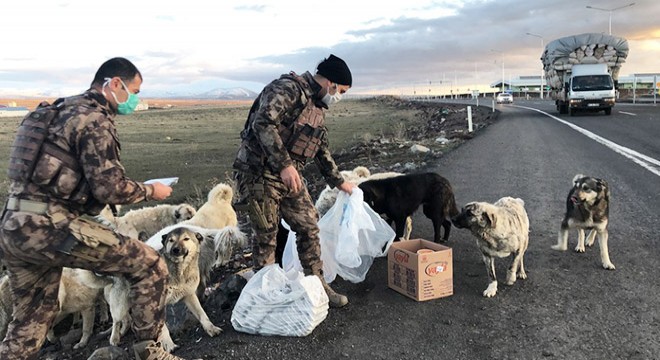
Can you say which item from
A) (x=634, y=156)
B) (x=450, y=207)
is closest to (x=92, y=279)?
(x=450, y=207)

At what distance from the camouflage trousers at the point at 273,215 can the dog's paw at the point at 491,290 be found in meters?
1.65

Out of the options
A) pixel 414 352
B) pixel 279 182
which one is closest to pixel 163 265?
pixel 279 182

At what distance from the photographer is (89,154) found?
2.89m

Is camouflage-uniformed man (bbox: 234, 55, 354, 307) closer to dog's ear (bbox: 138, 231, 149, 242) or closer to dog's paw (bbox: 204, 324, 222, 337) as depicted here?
dog's paw (bbox: 204, 324, 222, 337)

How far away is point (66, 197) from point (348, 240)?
2801 millimetres

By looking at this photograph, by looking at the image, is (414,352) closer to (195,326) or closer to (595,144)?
(195,326)

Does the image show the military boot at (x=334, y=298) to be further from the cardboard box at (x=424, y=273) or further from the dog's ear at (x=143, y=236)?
the dog's ear at (x=143, y=236)

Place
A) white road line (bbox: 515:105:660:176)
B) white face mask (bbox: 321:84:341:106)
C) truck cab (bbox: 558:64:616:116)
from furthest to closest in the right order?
truck cab (bbox: 558:64:616:116)
white road line (bbox: 515:105:660:176)
white face mask (bbox: 321:84:341:106)

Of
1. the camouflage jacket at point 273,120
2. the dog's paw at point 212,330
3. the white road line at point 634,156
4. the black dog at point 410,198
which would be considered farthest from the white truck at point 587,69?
the dog's paw at point 212,330

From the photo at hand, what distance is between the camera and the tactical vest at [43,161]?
2.88 m

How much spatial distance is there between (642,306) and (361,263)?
2.61 metres

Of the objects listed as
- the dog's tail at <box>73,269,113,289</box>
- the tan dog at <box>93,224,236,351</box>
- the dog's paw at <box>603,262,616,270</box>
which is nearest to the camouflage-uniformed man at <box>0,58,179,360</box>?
the tan dog at <box>93,224,236,351</box>

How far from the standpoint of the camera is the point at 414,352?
3814mm

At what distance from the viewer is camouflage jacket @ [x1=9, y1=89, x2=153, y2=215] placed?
2893 millimetres
